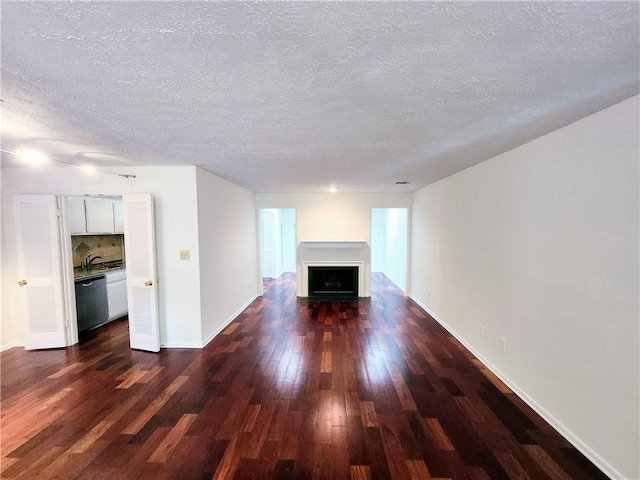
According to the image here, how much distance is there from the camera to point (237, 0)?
Result: 84cm

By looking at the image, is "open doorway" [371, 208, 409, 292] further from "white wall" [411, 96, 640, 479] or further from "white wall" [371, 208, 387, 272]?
"white wall" [411, 96, 640, 479]

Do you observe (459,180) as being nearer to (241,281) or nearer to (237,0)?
(237,0)

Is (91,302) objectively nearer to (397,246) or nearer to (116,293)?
(116,293)

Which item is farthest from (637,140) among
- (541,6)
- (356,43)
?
(356,43)

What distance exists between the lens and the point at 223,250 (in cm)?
402

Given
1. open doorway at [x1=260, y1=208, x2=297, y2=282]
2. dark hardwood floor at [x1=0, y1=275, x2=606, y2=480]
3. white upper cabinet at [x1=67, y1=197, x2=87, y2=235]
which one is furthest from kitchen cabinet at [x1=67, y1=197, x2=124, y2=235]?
open doorway at [x1=260, y1=208, x2=297, y2=282]

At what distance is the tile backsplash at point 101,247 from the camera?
4.24 meters

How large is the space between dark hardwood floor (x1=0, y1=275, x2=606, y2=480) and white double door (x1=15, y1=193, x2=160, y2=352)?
27 cm

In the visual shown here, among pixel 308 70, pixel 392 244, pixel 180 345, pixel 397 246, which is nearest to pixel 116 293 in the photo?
pixel 180 345

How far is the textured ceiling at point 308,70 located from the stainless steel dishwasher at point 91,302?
91.7 inches

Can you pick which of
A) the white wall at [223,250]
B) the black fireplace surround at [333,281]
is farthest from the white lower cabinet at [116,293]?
the black fireplace surround at [333,281]

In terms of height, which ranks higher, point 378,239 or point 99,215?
point 99,215

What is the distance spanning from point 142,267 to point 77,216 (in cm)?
188

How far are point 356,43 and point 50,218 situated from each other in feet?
13.9
